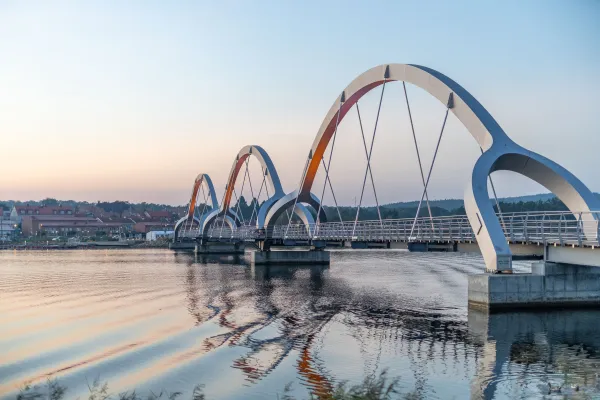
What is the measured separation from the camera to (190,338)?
26.0 metres

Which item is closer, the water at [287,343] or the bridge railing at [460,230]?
the water at [287,343]

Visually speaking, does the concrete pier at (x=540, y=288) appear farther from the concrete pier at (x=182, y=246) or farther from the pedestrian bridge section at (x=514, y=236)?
the concrete pier at (x=182, y=246)

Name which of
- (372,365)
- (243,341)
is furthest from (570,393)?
(243,341)

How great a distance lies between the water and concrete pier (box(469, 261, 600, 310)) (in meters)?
0.85

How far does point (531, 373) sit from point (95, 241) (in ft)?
548

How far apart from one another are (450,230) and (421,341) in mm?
12462

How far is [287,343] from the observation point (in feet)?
81.0

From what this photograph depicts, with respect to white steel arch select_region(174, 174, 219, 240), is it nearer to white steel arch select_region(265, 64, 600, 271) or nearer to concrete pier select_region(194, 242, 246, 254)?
concrete pier select_region(194, 242, 246, 254)

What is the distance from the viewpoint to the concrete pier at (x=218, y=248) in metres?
116

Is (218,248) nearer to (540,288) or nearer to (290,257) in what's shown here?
(290,257)

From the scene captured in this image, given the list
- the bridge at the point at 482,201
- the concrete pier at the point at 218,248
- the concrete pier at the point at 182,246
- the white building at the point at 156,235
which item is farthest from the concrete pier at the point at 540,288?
the white building at the point at 156,235

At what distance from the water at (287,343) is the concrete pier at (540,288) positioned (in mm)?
854

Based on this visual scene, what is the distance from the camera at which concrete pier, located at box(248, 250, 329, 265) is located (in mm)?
72312

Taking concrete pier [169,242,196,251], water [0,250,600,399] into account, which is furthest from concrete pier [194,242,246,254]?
water [0,250,600,399]
